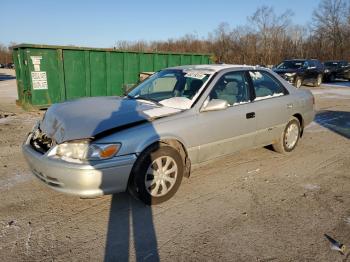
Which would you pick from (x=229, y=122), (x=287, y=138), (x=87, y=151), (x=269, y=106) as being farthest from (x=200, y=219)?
(x=287, y=138)

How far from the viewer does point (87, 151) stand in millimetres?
3256

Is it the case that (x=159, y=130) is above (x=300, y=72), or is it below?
below

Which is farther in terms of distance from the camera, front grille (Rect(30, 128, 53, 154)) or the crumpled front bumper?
front grille (Rect(30, 128, 53, 154))

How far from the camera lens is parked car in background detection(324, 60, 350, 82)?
2630 cm

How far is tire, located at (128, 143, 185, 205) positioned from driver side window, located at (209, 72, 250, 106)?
1.07 meters

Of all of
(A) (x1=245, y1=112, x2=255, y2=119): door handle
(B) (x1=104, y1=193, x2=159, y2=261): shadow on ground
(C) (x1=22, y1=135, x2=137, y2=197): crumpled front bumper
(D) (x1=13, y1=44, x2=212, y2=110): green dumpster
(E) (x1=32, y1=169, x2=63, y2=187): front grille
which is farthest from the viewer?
(D) (x1=13, y1=44, x2=212, y2=110): green dumpster

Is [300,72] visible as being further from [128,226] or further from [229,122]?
[128,226]

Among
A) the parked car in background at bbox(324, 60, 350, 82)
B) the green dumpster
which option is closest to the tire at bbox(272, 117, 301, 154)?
the green dumpster

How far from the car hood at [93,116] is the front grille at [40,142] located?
0.08 metres

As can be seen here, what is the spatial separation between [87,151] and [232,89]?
2384 millimetres

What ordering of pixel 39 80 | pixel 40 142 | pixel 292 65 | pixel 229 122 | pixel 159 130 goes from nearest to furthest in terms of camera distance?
pixel 159 130 < pixel 40 142 < pixel 229 122 < pixel 39 80 < pixel 292 65

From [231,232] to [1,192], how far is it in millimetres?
2854

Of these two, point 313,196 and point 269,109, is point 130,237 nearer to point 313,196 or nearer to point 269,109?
point 313,196

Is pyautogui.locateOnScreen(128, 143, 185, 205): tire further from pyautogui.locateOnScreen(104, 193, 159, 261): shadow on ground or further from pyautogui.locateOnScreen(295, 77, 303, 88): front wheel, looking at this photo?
pyautogui.locateOnScreen(295, 77, 303, 88): front wheel
